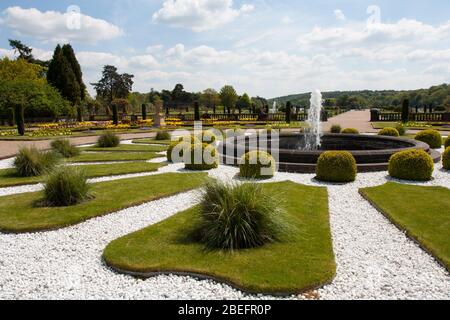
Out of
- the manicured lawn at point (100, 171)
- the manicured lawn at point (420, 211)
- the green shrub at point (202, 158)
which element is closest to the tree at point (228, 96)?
the manicured lawn at point (100, 171)

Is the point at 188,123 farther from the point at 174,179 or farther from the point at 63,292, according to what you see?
the point at 63,292

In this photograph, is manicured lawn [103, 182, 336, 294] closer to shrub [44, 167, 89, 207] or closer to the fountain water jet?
shrub [44, 167, 89, 207]

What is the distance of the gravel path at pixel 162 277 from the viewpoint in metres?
4.50

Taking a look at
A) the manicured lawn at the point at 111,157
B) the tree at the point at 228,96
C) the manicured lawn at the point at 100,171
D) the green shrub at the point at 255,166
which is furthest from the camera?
the tree at the point at 228,96

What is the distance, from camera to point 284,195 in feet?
29.2

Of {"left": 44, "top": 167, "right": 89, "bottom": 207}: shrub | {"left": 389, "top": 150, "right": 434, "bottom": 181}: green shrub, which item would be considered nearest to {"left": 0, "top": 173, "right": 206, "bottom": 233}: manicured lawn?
{"left": 44, "top": 167, "right": 89, "bottom": 207}: shrub

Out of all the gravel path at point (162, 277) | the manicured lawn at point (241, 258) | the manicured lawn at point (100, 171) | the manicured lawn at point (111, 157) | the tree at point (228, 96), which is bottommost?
the gravel path at point (162, 277)

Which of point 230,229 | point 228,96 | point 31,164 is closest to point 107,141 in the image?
point 31,164

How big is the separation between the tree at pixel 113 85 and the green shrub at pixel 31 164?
85993 millimetres

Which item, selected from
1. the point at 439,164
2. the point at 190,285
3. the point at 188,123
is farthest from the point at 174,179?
the point at 188,123

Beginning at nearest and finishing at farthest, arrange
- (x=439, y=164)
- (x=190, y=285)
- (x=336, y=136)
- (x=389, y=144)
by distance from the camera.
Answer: (x=190, y=285)
(x=439, y=164)
(x=389, y=144)
(x=336, y=136)

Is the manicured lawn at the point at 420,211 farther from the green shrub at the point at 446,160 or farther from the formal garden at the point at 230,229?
the green shrub at the point at 446,160
